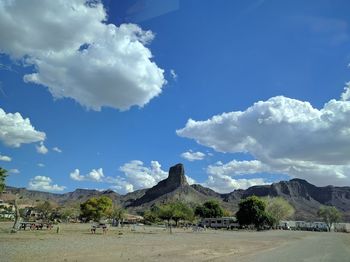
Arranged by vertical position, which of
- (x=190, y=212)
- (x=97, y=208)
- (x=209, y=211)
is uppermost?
(x=209, y=211)

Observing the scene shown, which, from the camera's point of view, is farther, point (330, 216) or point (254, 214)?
point (330, 216)

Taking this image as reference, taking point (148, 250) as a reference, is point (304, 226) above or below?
above

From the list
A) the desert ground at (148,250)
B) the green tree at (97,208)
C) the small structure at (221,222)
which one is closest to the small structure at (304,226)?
the small structure at (221,222)

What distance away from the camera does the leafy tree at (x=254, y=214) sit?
12838 centimetres

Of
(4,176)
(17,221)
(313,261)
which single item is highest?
(4,176)

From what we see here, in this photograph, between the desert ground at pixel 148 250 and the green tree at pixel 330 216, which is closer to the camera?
the desert ground at pixel 148 250

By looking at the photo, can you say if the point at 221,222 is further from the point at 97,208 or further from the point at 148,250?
the point at 148,250

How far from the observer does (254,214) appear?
128125 millimetres

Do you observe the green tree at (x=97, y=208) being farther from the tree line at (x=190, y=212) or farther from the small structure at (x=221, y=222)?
the small structure at (x=221, y=222)

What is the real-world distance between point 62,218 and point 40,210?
18637 millimetres

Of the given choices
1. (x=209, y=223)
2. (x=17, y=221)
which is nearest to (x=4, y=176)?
(x=17, y=221)

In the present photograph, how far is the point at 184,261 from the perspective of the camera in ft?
82.4

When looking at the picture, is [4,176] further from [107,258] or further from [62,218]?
[62,218]

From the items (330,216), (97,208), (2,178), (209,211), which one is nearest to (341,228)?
(330,216)
